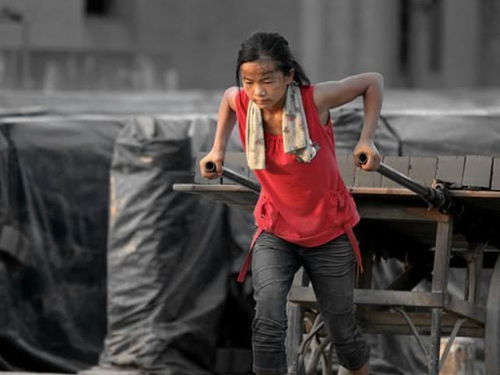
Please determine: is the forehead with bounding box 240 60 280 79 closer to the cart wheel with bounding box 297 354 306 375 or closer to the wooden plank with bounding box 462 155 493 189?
the wooden plank with bounding box 462 155 493 189

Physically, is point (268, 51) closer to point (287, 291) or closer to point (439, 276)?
point (287, 291)

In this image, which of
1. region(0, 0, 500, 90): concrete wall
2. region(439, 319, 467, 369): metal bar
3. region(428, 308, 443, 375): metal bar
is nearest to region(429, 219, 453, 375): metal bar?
region(428, 308, 443, 375): metal bar

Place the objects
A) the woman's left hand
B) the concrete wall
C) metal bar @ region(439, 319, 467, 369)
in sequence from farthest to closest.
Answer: the concrete wall
metal bar @ region(439, 319, 467, 369)
the woman's left hand

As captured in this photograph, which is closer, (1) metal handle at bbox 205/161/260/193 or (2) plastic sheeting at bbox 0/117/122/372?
(1) metal handle at bbox 205/161/260/193

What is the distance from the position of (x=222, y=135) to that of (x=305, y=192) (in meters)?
0.44

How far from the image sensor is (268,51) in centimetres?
634

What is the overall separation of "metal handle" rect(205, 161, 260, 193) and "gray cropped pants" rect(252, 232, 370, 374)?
0.25 m

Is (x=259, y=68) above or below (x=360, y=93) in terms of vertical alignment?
above

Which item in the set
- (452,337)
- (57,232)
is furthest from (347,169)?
(57,232)

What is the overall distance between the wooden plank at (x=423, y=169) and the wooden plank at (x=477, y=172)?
27 centimetres

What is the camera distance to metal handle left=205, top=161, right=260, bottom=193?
6457 mm

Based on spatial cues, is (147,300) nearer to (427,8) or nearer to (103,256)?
(103,256)

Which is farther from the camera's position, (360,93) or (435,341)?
(435,341)

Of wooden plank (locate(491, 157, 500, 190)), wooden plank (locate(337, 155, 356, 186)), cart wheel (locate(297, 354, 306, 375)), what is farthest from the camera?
wooden plank (locate(337, 155, 356, 186))
